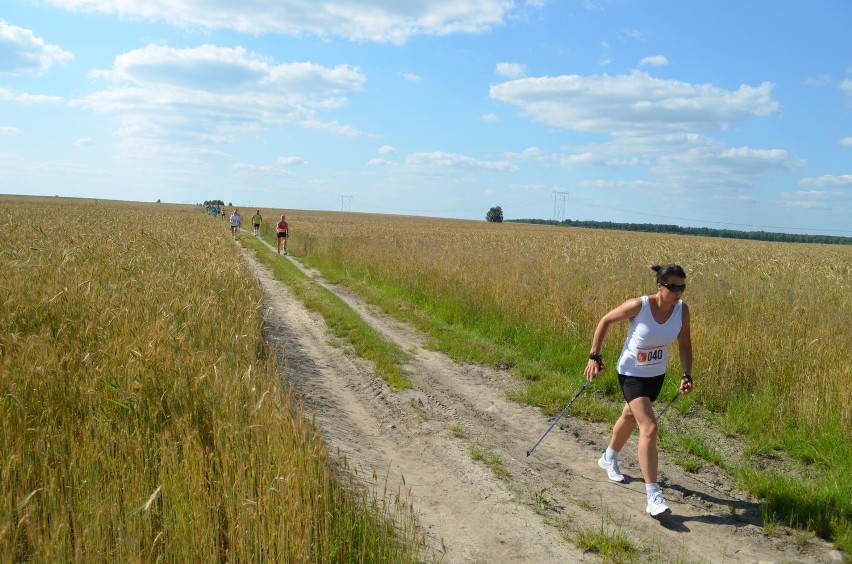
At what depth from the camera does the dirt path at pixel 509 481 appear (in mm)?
4575

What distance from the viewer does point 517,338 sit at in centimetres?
1108

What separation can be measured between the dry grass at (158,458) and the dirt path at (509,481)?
623 mm

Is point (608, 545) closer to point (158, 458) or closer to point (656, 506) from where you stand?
point (656, 506)

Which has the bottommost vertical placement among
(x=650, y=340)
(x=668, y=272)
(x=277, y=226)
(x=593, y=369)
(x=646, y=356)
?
(x=593, y=369)

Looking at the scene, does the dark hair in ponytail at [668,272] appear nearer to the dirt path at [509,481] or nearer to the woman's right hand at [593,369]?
the woman's right hand at [593,369]

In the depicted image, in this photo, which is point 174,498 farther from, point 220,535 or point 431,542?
point 431,542

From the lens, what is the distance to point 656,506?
197 inches

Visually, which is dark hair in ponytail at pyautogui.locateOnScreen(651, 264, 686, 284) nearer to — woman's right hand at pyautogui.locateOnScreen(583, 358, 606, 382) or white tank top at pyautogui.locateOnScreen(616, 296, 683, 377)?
white tank top at pyautogui.locateOnScreen(616, 296, 683, 377)

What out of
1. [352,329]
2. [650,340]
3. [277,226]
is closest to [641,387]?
[650,340]

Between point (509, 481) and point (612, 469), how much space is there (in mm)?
1033

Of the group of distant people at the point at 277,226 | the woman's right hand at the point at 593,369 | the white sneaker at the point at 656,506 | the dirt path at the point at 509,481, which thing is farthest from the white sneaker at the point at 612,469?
the group of distant people at the point at 277,226

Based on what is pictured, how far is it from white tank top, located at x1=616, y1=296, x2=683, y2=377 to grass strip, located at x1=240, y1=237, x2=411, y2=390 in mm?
3806

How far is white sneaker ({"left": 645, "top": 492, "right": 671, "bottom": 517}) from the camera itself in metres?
4.97

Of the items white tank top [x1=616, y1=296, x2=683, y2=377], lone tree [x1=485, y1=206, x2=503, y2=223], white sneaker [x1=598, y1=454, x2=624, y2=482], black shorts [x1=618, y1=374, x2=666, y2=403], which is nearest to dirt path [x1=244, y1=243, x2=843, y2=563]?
white sneaker [x1=598, y1=454, x2=624, y2=482]
